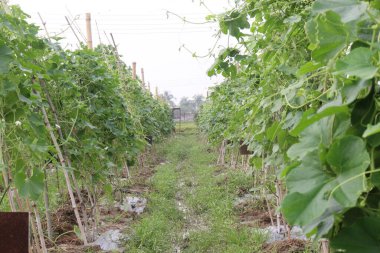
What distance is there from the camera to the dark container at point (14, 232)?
1.46 meters

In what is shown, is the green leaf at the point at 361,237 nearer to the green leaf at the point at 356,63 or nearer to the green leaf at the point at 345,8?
the green leaf at the point at 356,63

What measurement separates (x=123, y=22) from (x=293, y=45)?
75.3ft

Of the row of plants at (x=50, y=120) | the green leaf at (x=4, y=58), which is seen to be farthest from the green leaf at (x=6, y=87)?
the green leaf at (x=4, y=58)

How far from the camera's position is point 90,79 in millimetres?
4188

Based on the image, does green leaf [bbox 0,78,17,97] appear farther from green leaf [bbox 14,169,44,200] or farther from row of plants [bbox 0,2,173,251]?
green leaf [bbox 14,169,44,200]

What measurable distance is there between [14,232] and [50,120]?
207 centimetres

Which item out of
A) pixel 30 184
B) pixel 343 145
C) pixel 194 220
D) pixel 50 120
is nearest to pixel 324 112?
pixel 343 145

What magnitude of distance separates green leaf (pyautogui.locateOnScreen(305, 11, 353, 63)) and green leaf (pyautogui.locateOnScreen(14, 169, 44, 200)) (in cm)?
140

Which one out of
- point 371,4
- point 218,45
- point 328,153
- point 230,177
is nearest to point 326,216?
point 328,153

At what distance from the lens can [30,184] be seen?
5.93 ft

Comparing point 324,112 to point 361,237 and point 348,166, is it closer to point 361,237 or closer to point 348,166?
point 348,166

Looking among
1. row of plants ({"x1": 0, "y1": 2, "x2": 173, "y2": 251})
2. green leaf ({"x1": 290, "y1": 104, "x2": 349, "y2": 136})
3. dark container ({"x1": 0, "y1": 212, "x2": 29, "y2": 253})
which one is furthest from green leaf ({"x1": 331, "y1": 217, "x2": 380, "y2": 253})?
row of plants ({"x1": 0, "y1": 2, "x2": 173, "y2": 251})

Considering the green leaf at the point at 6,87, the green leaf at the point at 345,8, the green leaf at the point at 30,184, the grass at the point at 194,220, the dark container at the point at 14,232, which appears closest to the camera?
the green leaf at the point at 345,8

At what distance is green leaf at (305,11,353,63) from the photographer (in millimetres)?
824
